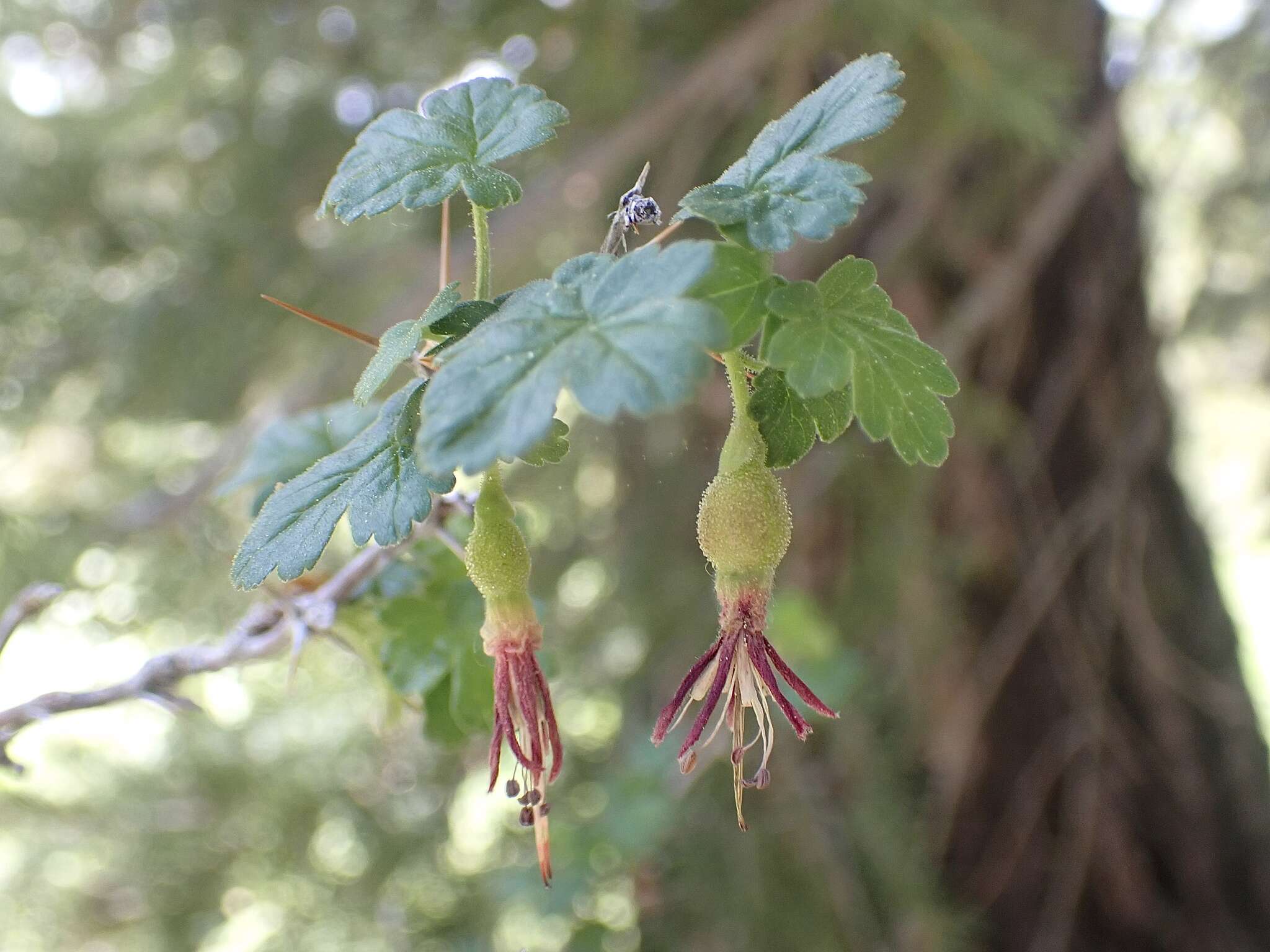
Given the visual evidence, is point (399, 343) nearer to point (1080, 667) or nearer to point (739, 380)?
point (739, 380)

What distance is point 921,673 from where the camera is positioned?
220 cm

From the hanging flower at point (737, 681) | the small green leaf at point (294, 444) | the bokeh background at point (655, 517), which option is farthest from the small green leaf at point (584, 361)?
the bokeh background at point (655, 517)

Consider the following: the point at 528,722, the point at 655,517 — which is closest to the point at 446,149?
the point at 528,722

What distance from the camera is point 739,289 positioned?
0.47 meters

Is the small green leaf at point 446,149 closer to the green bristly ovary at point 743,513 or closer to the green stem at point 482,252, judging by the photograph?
the green stem at point 482,252

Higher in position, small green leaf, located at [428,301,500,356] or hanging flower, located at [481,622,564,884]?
small green leaf, located at [428,301,500,356]

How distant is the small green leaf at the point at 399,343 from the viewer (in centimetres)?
48

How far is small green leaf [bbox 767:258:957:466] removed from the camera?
0.46m

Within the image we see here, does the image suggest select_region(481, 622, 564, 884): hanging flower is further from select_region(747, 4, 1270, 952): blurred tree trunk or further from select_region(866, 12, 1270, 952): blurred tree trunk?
select_region(866, 12, 1270, 952): blurred tree trunk

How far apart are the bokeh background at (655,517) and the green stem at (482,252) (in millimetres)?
1048

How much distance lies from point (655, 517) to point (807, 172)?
158 centimetres

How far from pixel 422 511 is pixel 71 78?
7.15 ft

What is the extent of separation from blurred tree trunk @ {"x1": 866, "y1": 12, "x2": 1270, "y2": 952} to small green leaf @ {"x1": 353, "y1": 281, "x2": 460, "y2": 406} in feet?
5.82

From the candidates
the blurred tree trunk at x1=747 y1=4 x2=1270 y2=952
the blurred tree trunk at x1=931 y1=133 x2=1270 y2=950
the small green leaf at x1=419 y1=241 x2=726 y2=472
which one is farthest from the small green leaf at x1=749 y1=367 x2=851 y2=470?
the blurred tree trunk at x1=931 y1=133 x2=1270 y2=950
